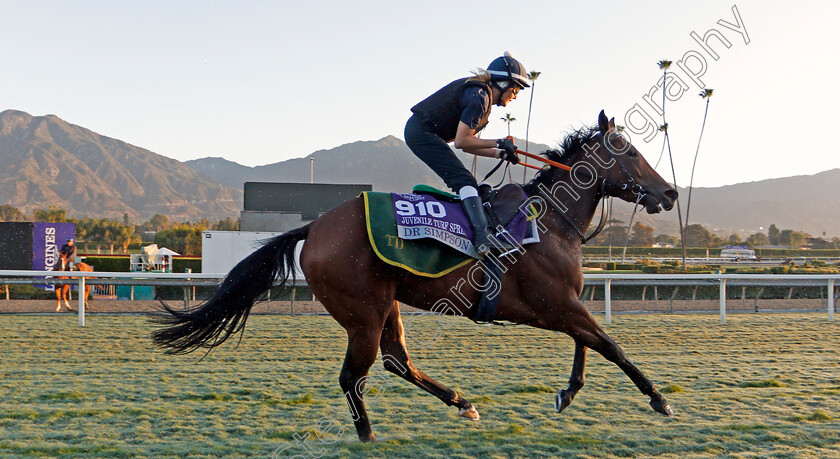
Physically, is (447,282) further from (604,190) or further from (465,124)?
(604,190)

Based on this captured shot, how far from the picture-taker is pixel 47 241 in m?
19.3

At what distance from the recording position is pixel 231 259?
1880 centimetres

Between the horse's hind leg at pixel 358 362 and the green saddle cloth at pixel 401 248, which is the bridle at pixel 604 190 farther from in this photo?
the horse's hind leg at pixel 358 362

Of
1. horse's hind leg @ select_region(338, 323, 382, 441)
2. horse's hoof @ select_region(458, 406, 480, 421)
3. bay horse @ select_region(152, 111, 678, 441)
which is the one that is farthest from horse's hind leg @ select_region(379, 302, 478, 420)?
horse's hind leg @ select_region(338, 323, 382, 441)

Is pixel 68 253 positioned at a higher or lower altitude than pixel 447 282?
lower

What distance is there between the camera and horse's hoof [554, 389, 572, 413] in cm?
420

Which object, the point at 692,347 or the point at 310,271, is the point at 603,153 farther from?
the point at 692,347

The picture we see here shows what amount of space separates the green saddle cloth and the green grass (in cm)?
98

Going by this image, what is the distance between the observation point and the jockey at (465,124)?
4.12 metres

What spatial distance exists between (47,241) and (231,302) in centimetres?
1799

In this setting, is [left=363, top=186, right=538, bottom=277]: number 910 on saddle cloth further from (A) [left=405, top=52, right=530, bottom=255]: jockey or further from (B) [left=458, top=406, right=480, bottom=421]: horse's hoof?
(B) [left=458, top=406, right=480, bottom=421]: horse's hoof

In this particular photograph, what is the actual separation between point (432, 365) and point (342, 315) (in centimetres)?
268

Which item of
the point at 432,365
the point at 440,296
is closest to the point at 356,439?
the point at 440,296

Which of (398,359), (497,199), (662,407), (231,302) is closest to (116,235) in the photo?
(231,302)
